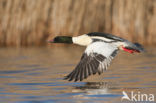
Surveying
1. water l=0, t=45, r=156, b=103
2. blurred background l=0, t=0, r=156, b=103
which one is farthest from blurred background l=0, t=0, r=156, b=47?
water l=0, t=45, r=156, b=103

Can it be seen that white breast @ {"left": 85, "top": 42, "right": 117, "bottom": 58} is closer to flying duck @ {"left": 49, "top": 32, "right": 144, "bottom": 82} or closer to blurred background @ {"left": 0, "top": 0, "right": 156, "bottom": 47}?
flying duck @ {"left": 49, "top": 32, "right": 144, "bottom": 82}

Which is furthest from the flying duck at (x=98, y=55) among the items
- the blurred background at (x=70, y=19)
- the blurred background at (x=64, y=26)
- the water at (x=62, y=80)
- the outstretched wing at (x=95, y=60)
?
the blurred background at (x=70, y=19)

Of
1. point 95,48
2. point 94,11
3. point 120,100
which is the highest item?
point 94,11

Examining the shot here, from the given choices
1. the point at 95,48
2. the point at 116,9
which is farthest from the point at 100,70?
the point at 116,9

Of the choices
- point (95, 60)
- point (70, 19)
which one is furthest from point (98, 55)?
point (70, 19)

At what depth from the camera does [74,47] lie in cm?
1509

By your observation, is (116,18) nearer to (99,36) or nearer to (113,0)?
(113,0)

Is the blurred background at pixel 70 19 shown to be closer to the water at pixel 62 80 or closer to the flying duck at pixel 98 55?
the water at pixel 62 80

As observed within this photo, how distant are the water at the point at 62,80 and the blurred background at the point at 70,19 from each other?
101 cm

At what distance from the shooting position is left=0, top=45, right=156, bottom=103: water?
7016mm

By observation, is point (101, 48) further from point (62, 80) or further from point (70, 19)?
point (70, 19)

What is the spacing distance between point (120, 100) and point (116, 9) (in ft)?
26.0

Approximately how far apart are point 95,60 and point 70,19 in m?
6.66

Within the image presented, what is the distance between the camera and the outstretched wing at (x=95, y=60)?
7805 mm
